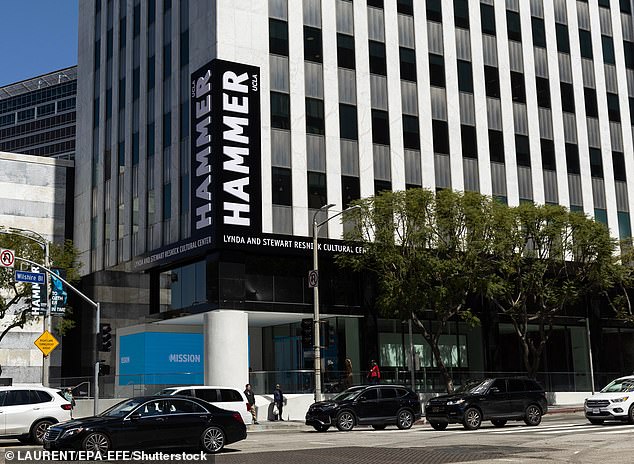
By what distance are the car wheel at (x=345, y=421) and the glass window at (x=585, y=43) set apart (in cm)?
3333

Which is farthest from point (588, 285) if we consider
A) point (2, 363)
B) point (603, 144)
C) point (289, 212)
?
point (2, 363)

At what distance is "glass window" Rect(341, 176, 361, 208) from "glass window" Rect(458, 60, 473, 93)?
32.0 feet

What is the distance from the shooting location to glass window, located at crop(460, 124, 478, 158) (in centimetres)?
4838

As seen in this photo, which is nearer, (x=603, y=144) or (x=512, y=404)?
(x=512, y=404)

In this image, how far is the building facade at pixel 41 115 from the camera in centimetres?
13038

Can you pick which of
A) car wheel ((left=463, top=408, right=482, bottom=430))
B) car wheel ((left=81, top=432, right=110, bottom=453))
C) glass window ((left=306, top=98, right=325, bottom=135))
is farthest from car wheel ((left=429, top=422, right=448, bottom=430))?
glass window ((left=306, top=98, right=325, bottom=135))

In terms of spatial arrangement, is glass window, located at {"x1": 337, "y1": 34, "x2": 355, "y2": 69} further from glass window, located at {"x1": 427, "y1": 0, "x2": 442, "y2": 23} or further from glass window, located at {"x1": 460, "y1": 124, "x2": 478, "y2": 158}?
glass window, located at {"x1": 460, "y1": 124, "x2": 478, "y2": 158}

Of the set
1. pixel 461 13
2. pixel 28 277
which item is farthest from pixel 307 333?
pixel 461 13

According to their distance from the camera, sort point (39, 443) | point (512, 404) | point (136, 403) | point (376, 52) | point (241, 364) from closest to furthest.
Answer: point (136, 403) < point (39, 443) < point (512, 404) < point (241, 364) < point (376, 52)

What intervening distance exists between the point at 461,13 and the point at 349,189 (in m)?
14.0

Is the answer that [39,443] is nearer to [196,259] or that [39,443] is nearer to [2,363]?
[196,259]

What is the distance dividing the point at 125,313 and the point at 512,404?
28.3 meters

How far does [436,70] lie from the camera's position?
4847 centimetres

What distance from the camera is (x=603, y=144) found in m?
53.7
